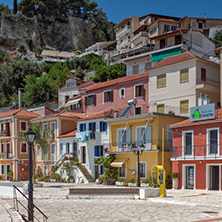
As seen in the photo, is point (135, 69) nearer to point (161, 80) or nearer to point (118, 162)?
point (161, 80)

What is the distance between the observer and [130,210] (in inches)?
719

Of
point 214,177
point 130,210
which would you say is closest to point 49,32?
point 214,177

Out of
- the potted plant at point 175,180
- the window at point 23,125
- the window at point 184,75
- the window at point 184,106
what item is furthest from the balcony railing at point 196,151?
the window at point 23,125

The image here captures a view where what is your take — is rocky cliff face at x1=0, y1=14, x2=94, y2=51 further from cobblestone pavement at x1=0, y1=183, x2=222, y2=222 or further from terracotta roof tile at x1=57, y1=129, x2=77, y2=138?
cobblestone pavement at x1=0, y1=183, x2=222, y2=222

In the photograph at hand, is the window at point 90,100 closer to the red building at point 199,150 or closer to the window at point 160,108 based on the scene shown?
the window at point 160,108

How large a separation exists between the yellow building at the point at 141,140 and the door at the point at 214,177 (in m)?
5.33

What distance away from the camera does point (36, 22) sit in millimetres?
130750

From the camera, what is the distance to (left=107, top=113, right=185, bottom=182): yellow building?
3434 cm

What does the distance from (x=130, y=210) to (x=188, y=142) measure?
565 inches

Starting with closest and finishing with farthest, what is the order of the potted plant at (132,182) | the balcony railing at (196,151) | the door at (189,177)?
1. the balcony railing at (196,151)
2. the door at (189,177)
3. the potted plant at (132,182)

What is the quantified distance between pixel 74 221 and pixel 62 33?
123750 mm

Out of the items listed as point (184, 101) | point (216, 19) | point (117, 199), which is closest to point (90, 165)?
point (184, 101)

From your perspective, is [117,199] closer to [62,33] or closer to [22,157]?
[22,157]

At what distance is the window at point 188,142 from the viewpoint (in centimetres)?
3083
